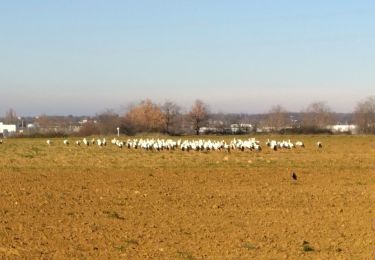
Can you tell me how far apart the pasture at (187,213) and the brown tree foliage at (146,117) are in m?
74.7

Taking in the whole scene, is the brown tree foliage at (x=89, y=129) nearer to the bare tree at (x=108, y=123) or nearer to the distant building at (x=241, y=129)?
the bare tree at (x=108, y=123)

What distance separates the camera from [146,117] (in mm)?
104750

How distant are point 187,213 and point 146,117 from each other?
3546 inches

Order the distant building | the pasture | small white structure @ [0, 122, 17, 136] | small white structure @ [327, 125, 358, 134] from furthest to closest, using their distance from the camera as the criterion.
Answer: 1. small white structure @ [0, 122, 17, 136]
2. the distant building
3. small white structure @ [327, 125, 358, 134]
4. the pasture

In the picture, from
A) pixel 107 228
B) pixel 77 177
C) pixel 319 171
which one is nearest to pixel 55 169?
pixel 77 177

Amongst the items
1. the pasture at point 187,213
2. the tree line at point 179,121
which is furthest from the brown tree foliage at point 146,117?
the pasture at point 187,213

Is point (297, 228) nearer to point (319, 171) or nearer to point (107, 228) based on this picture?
point (107, 228)

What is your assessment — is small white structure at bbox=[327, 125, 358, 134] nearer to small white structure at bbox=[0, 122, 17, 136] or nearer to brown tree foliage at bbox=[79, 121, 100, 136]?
brown tree foliage at bbox=[79, 121, 100, 136]

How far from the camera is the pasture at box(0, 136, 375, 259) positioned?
36.0 ft

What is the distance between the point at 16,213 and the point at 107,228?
2839 millimetres

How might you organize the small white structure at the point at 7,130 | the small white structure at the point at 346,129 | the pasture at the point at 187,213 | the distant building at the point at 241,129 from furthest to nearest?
the small white structure at the point at 7,130
the distant building at the point at 241,129
the small white structure at the point at 346,129
the pasture at the point at 187,213

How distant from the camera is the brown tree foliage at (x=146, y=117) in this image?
10200cm

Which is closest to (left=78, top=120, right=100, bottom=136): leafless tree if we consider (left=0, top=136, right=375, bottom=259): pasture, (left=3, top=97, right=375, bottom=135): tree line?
(left=3, top=97, right=375, bottom=135): tree line

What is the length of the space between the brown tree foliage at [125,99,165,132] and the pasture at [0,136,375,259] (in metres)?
74.7
